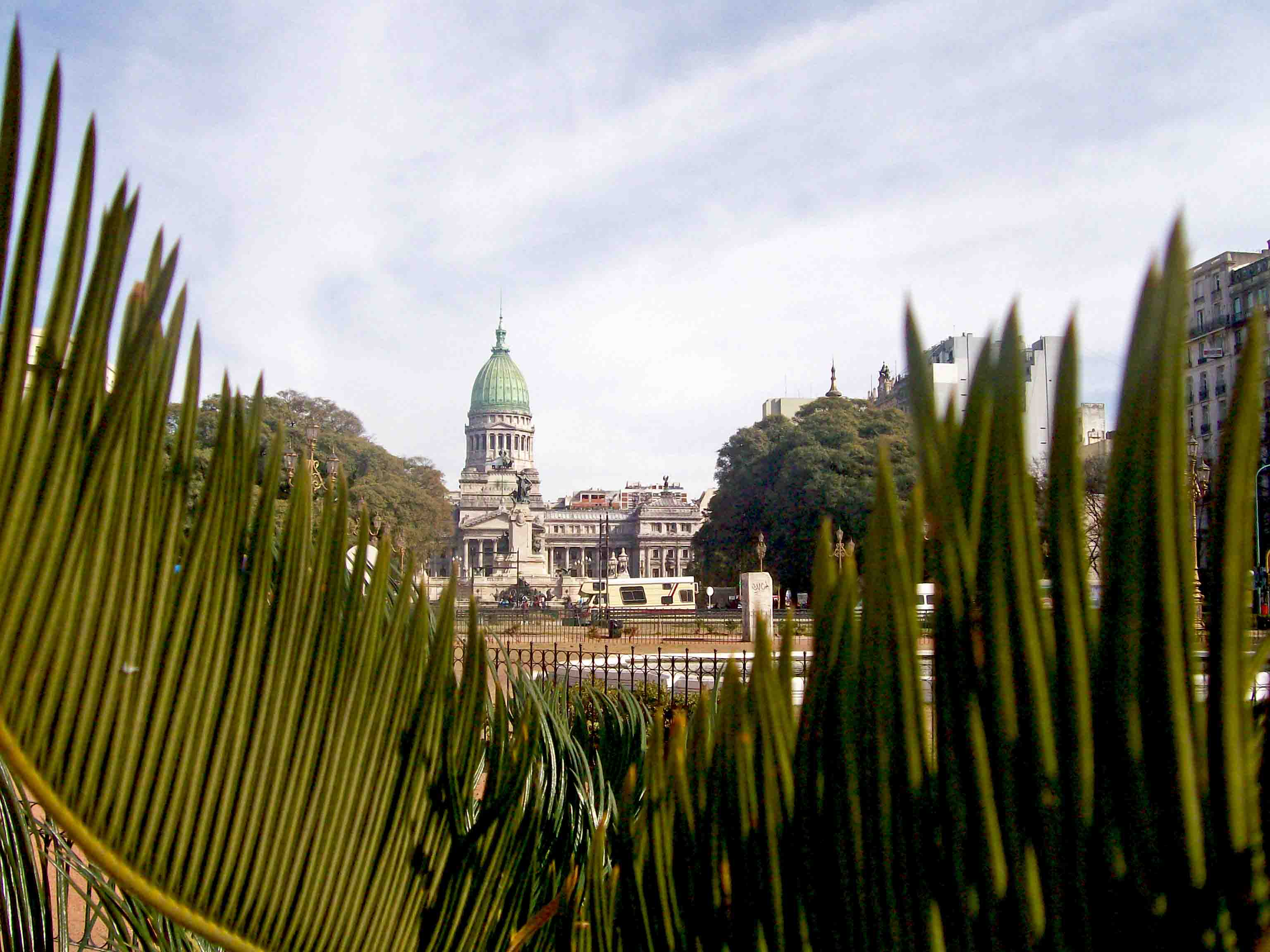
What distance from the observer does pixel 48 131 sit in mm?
612

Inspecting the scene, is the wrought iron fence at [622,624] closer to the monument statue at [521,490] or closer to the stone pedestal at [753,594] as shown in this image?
the stone pedestal at [753,594]

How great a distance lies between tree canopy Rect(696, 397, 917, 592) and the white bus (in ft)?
4.51

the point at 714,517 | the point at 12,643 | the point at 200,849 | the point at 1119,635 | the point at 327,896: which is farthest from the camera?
the point at 714,517

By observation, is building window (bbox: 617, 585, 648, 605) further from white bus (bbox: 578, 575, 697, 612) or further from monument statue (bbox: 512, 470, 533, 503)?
monument statue (bbox: 512, 470, 533, 503)

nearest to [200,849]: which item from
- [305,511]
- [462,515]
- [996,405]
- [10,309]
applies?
[305,511]

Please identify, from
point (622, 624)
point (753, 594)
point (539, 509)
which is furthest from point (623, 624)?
point (539, 509)

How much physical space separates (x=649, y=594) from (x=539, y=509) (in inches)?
1892

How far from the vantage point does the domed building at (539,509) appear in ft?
271

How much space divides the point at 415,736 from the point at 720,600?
1641 inches

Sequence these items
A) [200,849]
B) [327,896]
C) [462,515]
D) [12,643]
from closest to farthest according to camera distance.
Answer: [12,643]
[200,849]
[327,896]
[462,515]

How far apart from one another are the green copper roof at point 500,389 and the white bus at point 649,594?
48.1m

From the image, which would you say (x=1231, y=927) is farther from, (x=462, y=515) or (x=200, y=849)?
(x=462, y=515)

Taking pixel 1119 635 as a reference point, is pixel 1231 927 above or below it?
below

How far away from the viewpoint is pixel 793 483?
124ft
